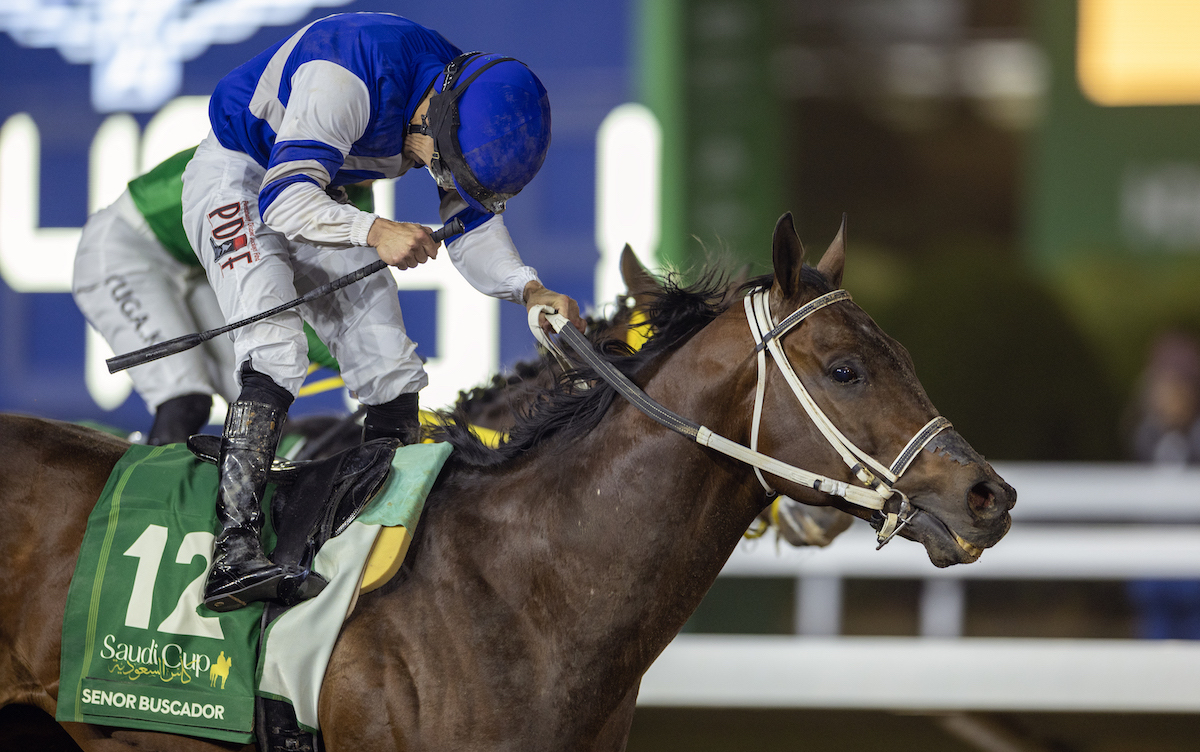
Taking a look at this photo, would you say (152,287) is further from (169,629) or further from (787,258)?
(787,258)

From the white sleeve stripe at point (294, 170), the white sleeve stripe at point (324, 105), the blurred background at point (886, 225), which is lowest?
the blurred background at point (886, 225)

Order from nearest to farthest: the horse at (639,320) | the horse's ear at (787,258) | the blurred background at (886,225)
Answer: the horse's ear at (787,258), the horse at (639,320), the blurred background at (886,225)

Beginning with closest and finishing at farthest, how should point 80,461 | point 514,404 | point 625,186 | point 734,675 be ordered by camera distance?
point 80,461
point 514,404
point 734,675
point 625,186

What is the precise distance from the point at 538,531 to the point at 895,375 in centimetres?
66

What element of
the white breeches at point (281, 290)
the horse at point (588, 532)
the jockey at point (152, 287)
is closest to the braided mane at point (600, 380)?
the horse at point (588, 532)

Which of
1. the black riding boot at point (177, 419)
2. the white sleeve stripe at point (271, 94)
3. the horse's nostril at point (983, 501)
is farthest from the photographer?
the black riding boot at point (177, 419)

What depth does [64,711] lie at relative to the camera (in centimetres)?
181

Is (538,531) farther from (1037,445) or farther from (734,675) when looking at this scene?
(1037,445)

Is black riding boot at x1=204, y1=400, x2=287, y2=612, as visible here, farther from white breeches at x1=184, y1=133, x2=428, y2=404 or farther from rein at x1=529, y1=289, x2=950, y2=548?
rein at x1=529, y1=289, x2=950, y2=548

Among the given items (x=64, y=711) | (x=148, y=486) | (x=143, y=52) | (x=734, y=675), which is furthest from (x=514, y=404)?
(x=143, y=52)

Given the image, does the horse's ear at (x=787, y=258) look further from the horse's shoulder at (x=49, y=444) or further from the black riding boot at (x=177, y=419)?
the black riding boot at (x=177, y=419)

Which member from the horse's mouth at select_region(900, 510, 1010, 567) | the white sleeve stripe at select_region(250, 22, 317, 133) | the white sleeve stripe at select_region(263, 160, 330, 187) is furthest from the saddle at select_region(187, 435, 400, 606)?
the horse's mouth at select_region(900, 510, 1010, 567)

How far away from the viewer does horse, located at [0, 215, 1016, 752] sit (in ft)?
5.60

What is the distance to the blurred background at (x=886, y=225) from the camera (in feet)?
14.5
